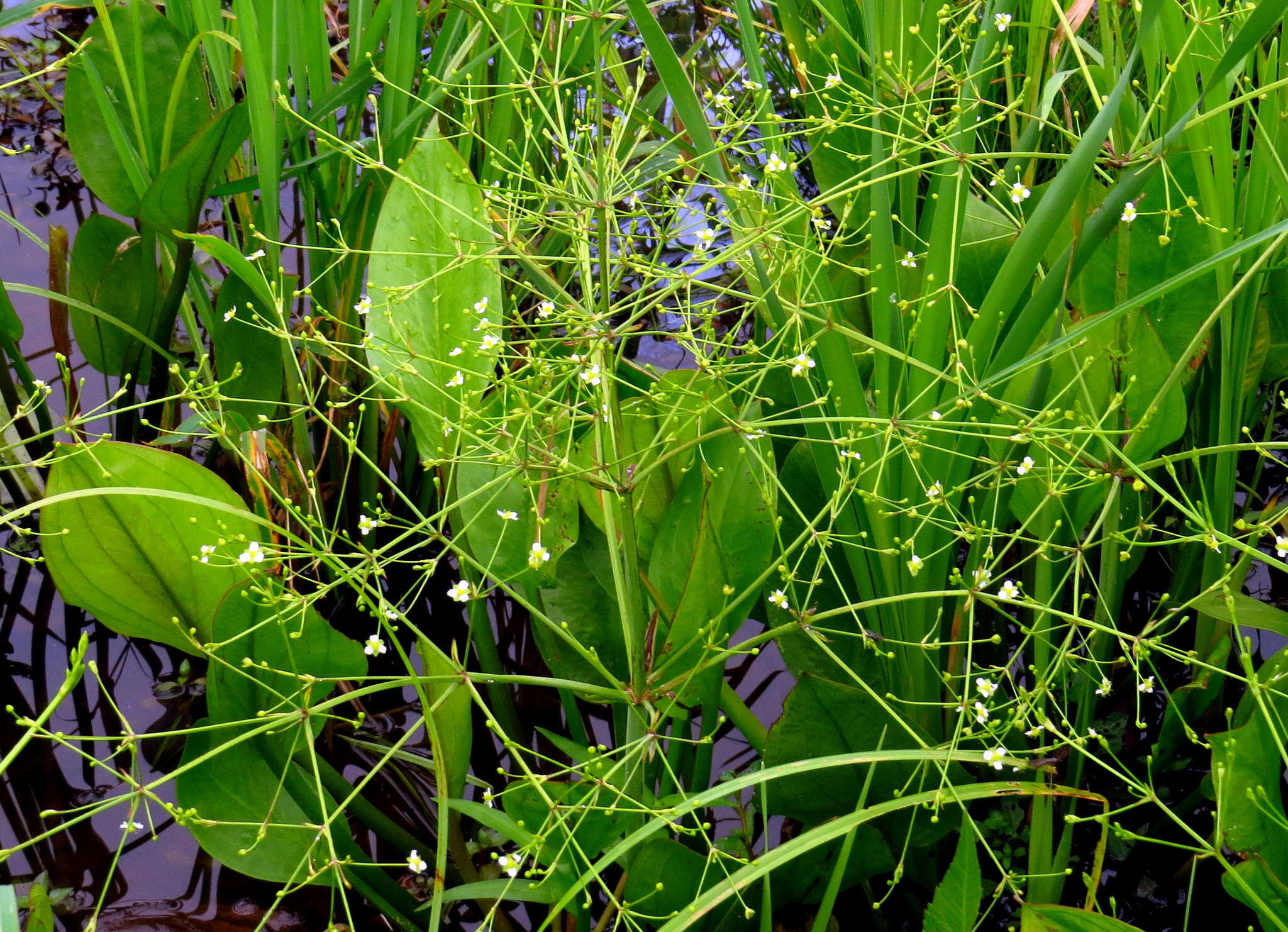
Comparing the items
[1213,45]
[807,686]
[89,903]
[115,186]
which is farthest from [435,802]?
[1213,45]

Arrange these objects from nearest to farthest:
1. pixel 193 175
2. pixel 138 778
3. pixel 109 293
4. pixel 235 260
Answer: pixel 235 260 < pixel 138 778 < pixel 193 175 < pixel 109 293

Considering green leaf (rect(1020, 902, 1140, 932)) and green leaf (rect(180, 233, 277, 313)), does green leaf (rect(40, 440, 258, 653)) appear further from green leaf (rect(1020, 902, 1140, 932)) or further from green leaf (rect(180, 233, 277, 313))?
green leaf (rect(1020, 902, 1140, 932))

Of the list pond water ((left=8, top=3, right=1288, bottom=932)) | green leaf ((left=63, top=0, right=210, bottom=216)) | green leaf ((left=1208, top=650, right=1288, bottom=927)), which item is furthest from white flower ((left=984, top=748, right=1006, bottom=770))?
green leaf ((left=63, top=0, right=210, bottom=216))

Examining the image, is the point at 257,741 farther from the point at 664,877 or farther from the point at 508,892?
the point at 664,877

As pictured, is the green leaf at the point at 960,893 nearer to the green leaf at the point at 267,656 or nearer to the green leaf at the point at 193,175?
the green leaf at the point at 267,656

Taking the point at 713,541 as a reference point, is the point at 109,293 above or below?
above

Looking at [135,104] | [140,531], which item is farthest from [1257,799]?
[135,104]
